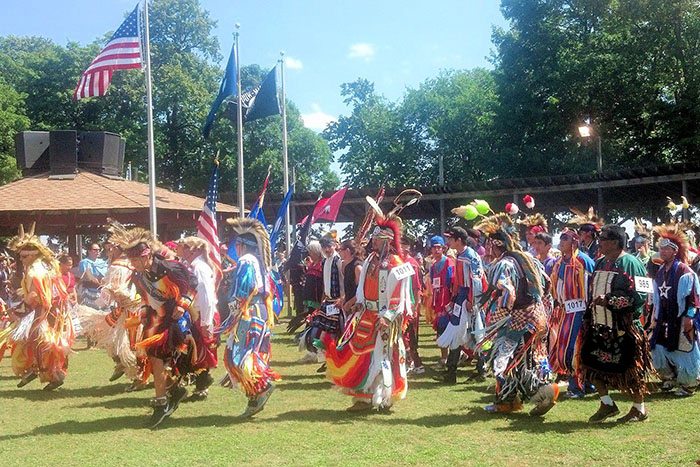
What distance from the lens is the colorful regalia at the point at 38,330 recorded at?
8.73 m

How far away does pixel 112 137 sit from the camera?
2208 cm

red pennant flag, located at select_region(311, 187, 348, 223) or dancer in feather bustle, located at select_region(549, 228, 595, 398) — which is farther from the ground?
red pennant flag, located at select_region(311, 187, 348, 223)

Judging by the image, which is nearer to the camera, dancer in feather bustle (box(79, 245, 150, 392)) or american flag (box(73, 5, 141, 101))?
dancer in feather bustle (box(79, 245, 150, 392))

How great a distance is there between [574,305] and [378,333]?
6.77 feet

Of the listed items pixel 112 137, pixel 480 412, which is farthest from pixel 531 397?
pixel 112 137

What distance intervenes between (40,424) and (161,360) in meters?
1.36

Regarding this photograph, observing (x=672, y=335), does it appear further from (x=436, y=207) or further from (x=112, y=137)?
(x=436, y=207)

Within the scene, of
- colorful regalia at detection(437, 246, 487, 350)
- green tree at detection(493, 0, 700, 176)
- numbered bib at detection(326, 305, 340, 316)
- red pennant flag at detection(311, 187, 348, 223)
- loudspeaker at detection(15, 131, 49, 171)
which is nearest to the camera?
colorful regalia at detection(437, 246, 487, 350)

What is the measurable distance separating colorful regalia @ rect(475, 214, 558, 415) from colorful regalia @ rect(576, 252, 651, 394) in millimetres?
431

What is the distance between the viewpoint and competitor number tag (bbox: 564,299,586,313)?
24.1 feet

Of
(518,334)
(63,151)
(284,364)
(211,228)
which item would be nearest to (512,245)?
(518,334)

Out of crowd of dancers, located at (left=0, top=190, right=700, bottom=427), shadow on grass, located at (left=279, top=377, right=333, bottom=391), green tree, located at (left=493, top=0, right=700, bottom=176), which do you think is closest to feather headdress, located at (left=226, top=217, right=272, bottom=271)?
crowd of dancers, located at (left=0, top=190, right=700, bottom=427)

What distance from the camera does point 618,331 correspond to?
6430mm

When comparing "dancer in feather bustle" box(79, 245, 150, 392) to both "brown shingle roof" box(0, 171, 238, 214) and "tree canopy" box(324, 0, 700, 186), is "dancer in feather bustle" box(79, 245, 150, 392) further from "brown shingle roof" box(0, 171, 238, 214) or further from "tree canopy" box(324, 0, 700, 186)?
"tree canopy" box(324, 0, 700, 186)
